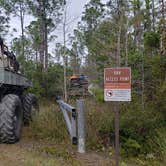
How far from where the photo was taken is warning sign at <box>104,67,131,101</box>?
5.90 meters

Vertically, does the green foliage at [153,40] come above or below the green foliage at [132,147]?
above

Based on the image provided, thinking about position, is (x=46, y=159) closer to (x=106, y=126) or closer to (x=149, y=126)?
(x=106, y=126)

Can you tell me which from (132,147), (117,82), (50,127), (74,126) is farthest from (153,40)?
(117,82)

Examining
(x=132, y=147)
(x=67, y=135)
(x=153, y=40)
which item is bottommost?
(x=132, y=147)

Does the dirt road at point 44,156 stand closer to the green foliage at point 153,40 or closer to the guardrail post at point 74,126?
the guardrail post at point 74,126

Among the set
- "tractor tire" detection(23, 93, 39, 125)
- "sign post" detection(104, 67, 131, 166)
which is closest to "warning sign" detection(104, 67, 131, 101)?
"sign post" detection(104, 67, 131, 166)

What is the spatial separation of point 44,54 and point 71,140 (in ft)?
87.9

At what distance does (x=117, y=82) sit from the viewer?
19.5 ft

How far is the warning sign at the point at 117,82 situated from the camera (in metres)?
5.90

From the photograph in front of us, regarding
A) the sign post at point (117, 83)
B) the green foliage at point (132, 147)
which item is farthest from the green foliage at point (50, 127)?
the sign post at point (117, 83)

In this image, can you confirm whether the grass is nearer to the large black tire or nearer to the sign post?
the large black tire

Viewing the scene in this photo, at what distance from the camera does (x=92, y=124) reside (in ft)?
29.1

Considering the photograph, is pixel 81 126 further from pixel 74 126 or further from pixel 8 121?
pixel 8 121

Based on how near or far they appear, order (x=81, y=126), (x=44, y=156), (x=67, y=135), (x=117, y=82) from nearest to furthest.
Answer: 1. (x=117, y=82)
2. (x=44, y=156)
3. (x=81, y=126)
4. (x=67, y=135)
